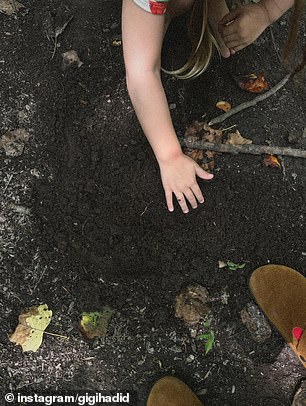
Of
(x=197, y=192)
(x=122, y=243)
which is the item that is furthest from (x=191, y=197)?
(x=122, y=243)

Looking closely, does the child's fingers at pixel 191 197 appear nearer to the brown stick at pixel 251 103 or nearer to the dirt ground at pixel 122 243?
the dirt ground at pixel 122 243

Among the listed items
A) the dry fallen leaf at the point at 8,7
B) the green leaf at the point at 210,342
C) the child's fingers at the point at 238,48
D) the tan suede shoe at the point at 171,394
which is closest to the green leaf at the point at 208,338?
the green leaf at the point at 210,342

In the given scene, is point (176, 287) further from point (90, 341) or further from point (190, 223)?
point (90, 341)

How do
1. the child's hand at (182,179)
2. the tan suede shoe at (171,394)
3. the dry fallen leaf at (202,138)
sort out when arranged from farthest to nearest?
the dry fallen leaf at (202,138), the tan suede shoe at (171,394), the child's hand at (182,179)

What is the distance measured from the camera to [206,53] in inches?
68.4

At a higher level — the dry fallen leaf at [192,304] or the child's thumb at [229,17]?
the child's thumb at [229,17]

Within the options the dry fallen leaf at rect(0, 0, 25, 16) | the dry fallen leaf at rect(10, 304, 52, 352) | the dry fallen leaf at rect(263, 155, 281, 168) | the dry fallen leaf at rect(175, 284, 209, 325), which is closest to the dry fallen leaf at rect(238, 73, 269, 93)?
the dry fallen leaf at rect(263, 155, 281, 168)

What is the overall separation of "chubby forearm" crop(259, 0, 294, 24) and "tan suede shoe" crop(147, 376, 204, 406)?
1220 mm

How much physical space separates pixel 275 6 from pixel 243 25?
115mm

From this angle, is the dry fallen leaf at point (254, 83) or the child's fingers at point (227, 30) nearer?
the child's fingers at point (227, 30)

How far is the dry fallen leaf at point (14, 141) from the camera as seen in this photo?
5.66 ft

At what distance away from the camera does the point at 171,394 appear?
1.61 m

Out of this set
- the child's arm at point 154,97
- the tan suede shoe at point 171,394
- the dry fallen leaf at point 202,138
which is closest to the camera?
the child's arm at point 154,97

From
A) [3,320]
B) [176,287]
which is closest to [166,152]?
[176,287]
